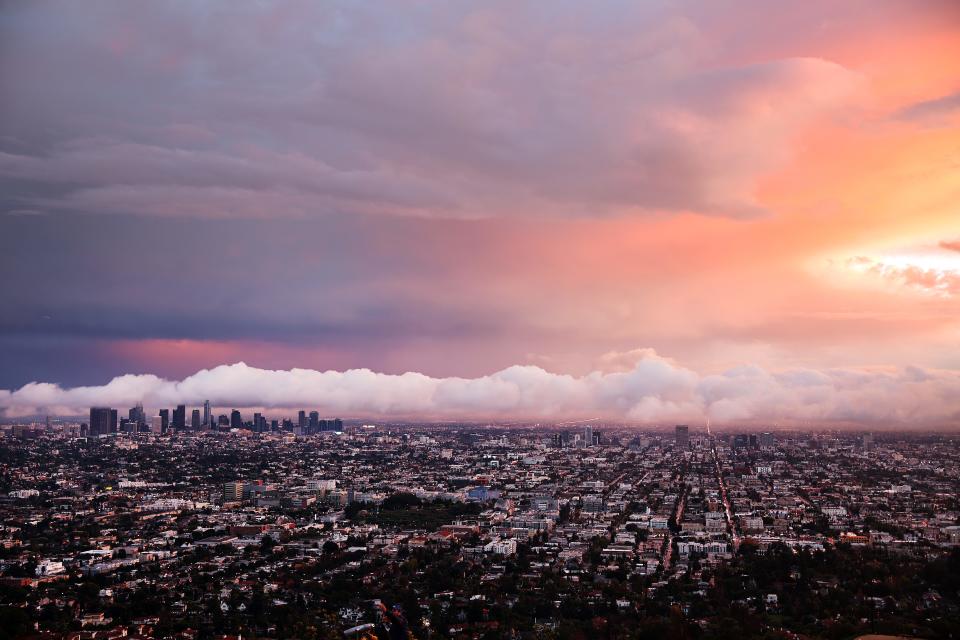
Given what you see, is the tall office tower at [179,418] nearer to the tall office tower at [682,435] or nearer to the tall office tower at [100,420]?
the tall office tower at [100,420]

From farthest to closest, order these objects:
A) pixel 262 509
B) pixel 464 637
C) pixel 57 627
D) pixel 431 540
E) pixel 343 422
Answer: pixel 343 422
pixel 262 509
pixel 431 540
pixel 57 627
pixel 464 637

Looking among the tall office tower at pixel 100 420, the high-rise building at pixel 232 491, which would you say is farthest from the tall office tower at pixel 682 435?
the tall office tower at pixel 100 420

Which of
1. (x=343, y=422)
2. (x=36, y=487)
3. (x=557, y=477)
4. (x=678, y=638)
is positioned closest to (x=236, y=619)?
(x=678, y=638)

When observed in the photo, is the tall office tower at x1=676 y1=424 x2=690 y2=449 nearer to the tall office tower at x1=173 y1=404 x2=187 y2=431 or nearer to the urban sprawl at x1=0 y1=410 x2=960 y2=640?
the urban sprawl at x1=0 y1=410 x2=960 y2=640

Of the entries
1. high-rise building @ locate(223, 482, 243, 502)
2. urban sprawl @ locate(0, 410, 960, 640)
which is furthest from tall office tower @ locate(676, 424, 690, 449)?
high-rise building @ locate(223, 482, 243, 502)

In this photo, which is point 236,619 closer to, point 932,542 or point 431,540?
point 431,540
